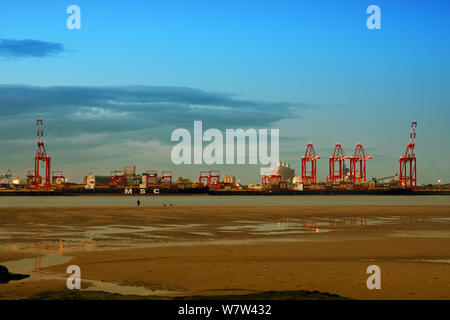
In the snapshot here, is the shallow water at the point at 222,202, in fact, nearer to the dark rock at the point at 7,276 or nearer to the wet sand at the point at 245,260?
the wet sand at the point at 245,260

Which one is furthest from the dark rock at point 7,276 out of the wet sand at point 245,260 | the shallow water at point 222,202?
the shallow water at point 222,202

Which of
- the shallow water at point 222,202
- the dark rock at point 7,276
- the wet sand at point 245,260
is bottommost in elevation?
the shallow water at point 222,202

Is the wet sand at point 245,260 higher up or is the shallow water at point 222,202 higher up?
the wet sand at point 245,260

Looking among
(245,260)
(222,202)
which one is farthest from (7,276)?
(222,202)

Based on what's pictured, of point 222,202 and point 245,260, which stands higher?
point 245,260

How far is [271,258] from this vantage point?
18750 millimetres

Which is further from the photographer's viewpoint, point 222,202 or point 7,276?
point 222,202

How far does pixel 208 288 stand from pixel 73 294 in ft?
13.4

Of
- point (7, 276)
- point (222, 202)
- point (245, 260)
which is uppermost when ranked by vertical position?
point (7, 276)

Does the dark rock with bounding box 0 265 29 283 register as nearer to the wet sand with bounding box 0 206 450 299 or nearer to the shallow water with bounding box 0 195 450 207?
the wet sand with bounding box 0 206 450 299

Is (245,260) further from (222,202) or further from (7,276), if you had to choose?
(222,202)

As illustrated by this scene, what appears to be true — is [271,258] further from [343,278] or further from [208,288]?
[208,288]

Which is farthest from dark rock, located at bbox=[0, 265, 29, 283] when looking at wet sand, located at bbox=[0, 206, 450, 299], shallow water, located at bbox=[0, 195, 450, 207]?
shallow water, located at bbox=[0, 195, 450, 207]
